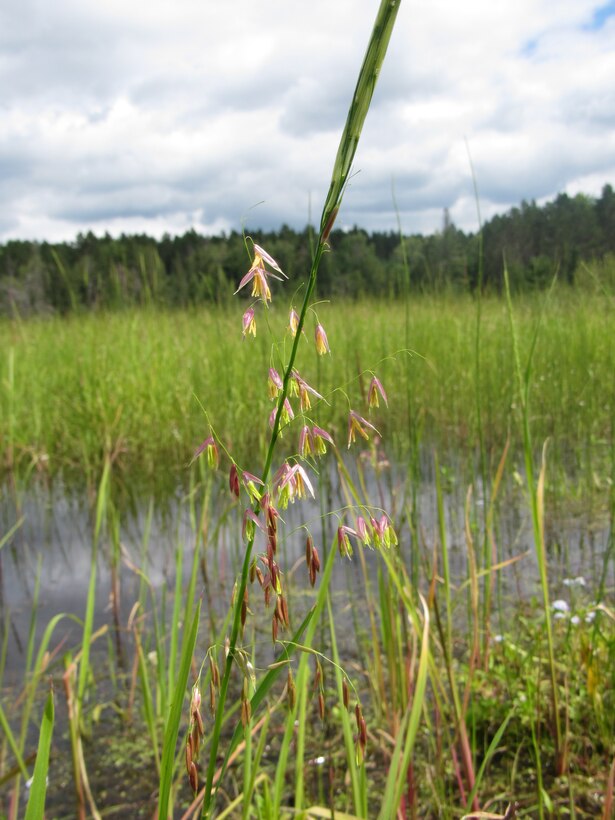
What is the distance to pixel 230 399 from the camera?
3426mm

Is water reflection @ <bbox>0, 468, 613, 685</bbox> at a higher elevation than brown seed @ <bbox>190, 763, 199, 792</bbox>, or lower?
lower

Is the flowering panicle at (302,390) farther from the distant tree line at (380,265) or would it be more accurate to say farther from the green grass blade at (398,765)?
the distant tree line at (380,265)

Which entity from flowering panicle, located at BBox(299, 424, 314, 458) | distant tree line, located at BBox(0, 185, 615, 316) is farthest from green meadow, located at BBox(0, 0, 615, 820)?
distant tree line, located at BBox(0, 185, 615, 316)

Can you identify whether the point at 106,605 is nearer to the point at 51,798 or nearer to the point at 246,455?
the point at 51,798

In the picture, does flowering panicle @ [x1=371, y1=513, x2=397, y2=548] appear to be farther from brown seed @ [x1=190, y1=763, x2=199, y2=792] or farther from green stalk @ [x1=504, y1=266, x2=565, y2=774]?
green stalk @ [x1=504, y1=266, x2=565, y2=774]

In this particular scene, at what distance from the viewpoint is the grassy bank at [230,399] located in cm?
360

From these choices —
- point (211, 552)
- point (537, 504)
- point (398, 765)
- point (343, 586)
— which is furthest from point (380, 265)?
point (398, 765)

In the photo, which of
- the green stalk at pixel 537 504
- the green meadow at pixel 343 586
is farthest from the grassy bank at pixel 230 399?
Result: the green stalk at pixel 537 504

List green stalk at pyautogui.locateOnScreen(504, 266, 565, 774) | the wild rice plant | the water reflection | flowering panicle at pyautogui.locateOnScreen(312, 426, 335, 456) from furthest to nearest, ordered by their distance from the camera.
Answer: the water reflection
green stalk at pyautogui.locateOnScreen(504, 266, 565, 774)
flowering panicle at pyautogui.locateOnScreen(312, 426, 335, 456)
the wild rice plant

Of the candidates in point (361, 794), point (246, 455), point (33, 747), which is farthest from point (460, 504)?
point (361, 794)

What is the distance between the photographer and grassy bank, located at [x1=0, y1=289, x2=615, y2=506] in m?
3.60

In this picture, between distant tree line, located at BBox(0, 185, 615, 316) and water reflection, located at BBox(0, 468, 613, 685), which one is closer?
water reflection, located at BBox(0, 468, 613, 685)

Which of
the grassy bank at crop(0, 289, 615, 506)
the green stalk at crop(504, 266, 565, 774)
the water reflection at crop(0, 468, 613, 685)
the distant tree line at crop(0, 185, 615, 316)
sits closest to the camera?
the green stalk at crop(504, 266, 565, 774)

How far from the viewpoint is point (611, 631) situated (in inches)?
65.8
